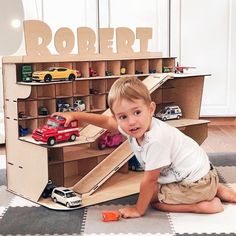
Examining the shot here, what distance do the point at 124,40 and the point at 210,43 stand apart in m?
0.98

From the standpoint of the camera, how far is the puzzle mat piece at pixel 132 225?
109 cm

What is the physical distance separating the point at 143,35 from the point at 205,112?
952 millimetres

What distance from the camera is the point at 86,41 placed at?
150cm

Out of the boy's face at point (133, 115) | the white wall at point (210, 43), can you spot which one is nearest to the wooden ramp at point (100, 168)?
the boy's face at point (133, 115)

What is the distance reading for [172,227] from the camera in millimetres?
1117

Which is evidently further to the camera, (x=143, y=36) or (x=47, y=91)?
(x=143, y=36)

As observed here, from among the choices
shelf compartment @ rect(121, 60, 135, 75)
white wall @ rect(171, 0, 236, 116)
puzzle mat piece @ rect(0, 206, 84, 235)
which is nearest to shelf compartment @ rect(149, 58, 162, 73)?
shelf compartment @ rect(121, 60, 135, 75)

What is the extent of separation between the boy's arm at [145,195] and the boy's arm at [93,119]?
21 centimetres

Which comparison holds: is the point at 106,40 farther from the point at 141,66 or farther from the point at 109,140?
the point at 109,140

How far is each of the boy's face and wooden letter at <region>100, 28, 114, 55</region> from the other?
1.46ft

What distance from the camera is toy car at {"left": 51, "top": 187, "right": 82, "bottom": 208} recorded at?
4.08ft

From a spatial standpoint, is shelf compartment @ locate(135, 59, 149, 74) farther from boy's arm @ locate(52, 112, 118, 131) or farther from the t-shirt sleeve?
the t-shirt sleeve

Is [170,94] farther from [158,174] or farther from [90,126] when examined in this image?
[158,174]

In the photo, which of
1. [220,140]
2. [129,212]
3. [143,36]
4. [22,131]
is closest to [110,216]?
[129,212]
